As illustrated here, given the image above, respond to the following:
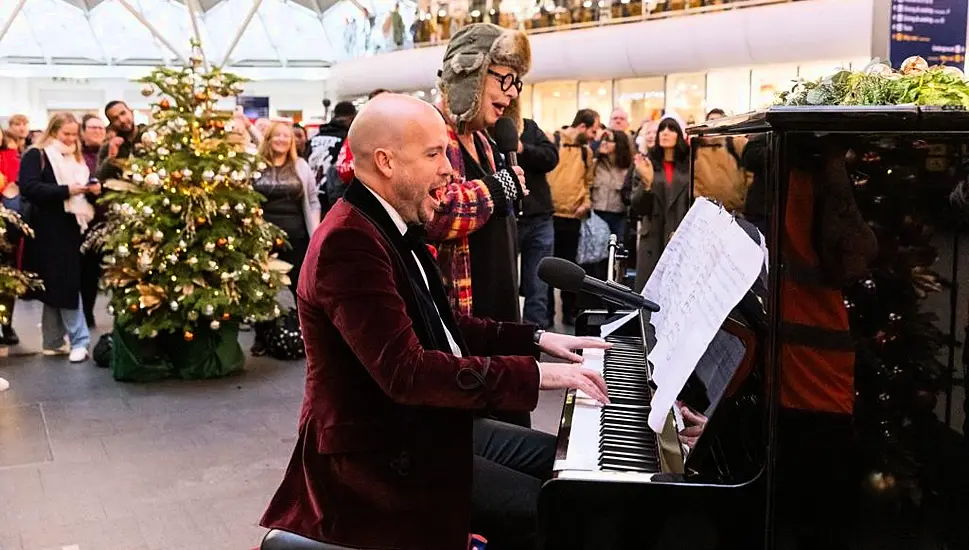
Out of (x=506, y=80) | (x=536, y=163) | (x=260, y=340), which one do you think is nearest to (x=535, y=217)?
(x=536, y=163)

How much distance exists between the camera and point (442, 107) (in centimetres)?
363

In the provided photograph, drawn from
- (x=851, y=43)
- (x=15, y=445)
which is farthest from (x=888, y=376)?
(x=851, y=43)

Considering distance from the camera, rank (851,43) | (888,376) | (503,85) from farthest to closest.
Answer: (851,43) → (503,85) → (888,376)

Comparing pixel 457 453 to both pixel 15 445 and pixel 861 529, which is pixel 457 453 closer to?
pixel 861 529

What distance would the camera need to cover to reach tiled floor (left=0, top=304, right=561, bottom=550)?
4.02m

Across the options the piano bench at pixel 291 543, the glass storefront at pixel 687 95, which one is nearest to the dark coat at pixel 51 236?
the piano bench at pixel 291 543

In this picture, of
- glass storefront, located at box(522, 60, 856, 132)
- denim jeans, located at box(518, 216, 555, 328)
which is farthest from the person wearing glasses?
glass storefront, located at box(522, 60, 856, 132)

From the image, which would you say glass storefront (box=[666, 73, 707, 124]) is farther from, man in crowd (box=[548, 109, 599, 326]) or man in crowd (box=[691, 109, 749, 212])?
man in crowd (box=[691, 109, 749, 212])

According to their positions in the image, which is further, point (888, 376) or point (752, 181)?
point (752, 181)

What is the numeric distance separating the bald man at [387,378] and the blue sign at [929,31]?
5.25 meters

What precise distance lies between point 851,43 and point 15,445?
10.8 metres

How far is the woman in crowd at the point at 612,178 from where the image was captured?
891cm

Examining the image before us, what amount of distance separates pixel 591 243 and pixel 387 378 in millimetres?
6824

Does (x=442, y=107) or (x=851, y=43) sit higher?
(x=851, y=43)
